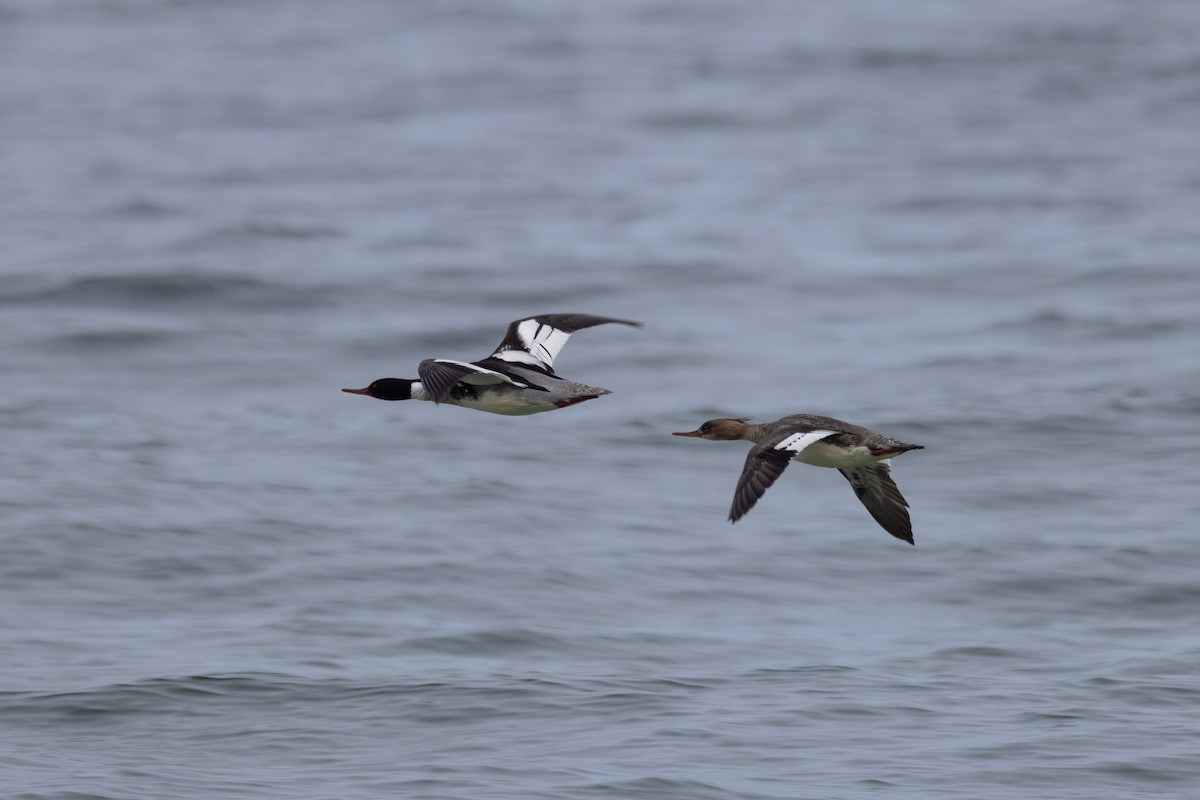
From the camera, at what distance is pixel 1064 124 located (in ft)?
115

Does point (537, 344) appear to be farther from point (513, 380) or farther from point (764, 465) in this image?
point (764, 465)

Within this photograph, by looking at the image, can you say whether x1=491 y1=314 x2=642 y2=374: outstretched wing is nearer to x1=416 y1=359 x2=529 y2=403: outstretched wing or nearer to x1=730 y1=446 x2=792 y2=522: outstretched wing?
x1=416 y1=359 x2=529 y2=403: outstretched wing

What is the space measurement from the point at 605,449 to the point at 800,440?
825 centimetres

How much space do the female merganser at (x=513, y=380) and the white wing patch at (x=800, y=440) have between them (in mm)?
791

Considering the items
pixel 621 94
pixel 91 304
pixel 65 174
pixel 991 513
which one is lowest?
pixel 991 513

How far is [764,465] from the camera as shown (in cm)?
773

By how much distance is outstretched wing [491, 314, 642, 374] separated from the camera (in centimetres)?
959

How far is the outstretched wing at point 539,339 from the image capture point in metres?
9.59

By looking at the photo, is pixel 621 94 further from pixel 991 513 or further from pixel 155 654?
pixel 155 654

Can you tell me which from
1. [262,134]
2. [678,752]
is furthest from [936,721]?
[262,134]

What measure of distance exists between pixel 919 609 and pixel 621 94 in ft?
93.7

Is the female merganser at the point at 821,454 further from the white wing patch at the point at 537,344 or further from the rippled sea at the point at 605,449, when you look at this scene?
the rippled sea at the point at 605,449

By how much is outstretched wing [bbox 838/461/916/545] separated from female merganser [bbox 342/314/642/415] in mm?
1437

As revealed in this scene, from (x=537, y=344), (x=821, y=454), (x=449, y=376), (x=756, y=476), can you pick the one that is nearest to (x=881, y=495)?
(x=821, y=454)
